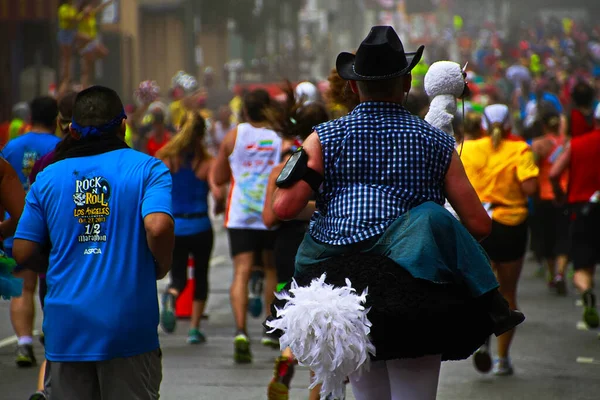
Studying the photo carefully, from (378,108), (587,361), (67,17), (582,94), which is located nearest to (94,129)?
(378,108)

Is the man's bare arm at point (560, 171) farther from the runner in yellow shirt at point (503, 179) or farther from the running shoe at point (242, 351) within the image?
the running shoe at point (242, 351)

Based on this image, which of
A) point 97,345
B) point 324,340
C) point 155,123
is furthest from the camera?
point 155,123

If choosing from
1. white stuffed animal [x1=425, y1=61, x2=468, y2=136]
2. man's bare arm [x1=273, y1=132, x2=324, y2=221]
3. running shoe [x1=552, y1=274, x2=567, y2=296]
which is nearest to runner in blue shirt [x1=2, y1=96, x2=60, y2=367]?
white stuffed animal [x1=425, y1=61, x2=468, y2=136]

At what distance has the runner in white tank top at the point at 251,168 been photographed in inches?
345

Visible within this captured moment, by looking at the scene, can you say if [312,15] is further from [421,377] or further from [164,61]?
[421,377]

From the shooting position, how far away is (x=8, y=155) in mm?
8062

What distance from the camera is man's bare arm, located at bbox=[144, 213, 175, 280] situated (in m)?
4.13

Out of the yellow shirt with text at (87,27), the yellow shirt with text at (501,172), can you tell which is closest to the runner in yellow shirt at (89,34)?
the yellow shirt with text at (87,27)

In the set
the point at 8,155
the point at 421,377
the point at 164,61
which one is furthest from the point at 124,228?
the point at 164,61

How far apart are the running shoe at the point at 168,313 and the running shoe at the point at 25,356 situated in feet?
4.42

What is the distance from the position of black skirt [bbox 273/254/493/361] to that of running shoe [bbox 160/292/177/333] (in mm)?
5456

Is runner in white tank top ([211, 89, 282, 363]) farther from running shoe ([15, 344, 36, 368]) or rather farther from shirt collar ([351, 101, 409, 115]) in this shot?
shirt collar ([351, 101, 409, 115])

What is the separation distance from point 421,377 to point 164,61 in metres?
48.6

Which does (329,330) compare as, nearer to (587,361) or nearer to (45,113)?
(45,113)
